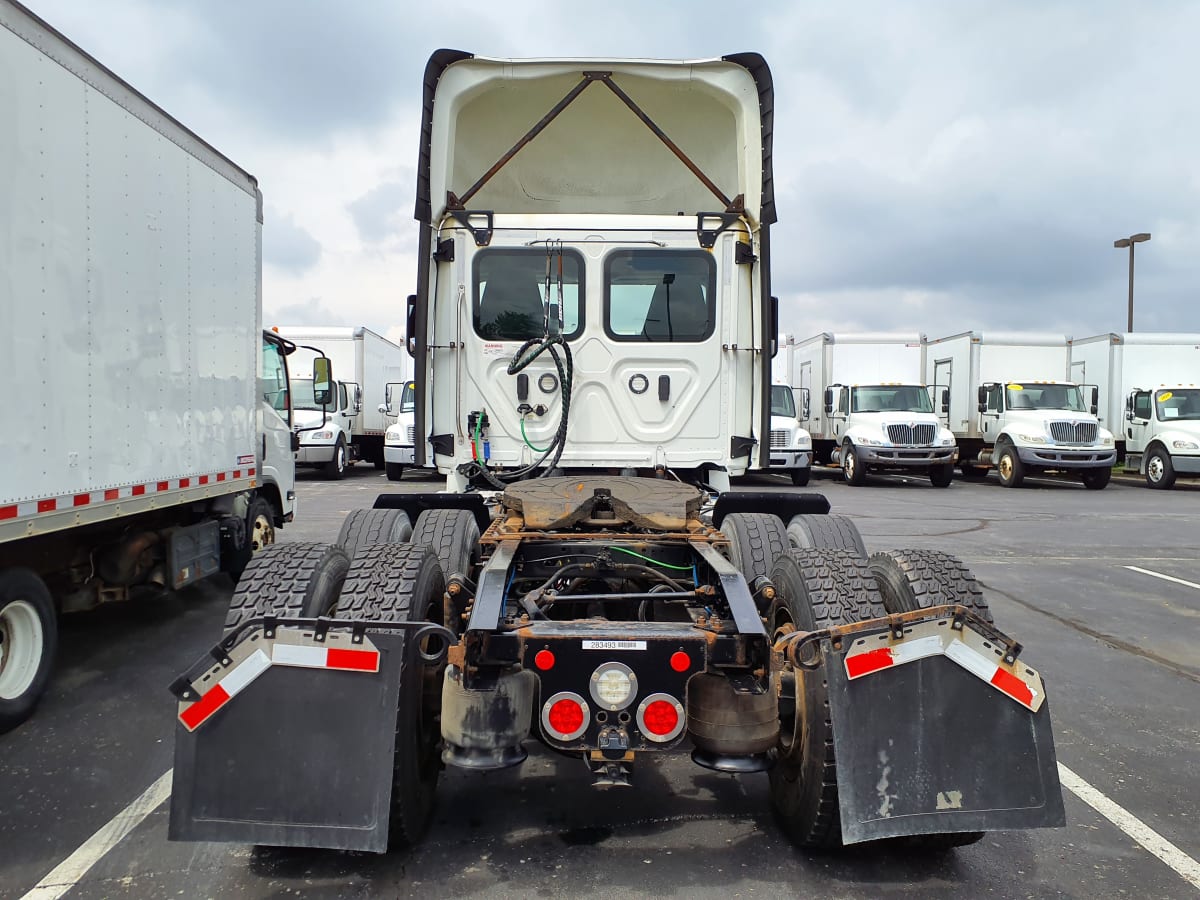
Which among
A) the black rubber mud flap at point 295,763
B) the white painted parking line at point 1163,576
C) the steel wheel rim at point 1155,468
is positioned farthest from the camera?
the steel wheel rim at point 1155,468

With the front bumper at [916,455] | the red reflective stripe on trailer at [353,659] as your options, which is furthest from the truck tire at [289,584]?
the front bumper at [916,455]

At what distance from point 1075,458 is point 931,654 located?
18417 millimetres

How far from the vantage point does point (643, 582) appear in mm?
4238

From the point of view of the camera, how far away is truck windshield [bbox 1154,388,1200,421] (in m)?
19.3

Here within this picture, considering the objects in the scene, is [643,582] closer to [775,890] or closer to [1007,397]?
[775,890]

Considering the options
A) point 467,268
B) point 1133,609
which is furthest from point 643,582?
point 1133,609

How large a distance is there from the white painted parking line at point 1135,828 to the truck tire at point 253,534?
5.74 metres

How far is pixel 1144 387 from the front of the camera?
68.7ft

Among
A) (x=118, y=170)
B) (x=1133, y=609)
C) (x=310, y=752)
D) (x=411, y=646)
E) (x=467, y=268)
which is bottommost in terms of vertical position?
(x=1133, y=609)

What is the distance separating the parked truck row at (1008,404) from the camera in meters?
18.8

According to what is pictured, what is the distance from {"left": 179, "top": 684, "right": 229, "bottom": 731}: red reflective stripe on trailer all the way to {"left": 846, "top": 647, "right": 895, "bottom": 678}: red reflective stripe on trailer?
1948mm

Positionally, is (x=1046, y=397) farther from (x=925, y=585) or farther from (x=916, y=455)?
(x=925, y=585)

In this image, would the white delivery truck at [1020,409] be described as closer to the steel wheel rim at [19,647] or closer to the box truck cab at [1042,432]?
the box truck cab at [1042,432]

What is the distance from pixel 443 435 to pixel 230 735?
3233mm
